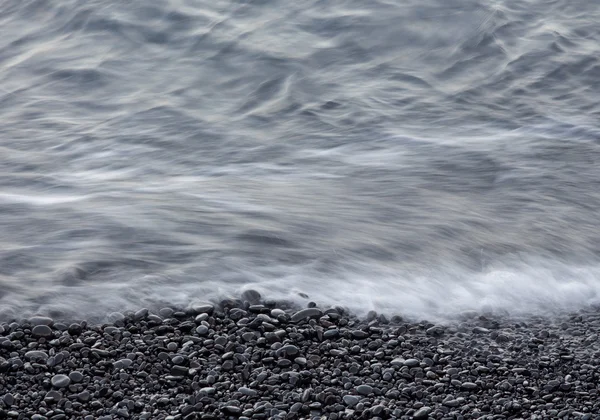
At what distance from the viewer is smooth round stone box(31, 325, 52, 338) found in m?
5.95

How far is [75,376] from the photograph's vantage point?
5.45m

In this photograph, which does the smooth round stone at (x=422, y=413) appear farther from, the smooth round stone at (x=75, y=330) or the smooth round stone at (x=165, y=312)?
the smooth round stone at (x=75, y=330)

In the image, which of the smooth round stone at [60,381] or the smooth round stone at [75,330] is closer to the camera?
the smooth round stone at [60,381]

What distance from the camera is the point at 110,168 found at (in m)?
9.65

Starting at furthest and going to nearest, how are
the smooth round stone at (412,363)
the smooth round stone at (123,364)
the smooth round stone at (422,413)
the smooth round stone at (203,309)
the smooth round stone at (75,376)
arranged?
1. the smooth round stone at (203,309)
2. the smooth round stone at (412,363)
3. the smooth round stone at (123,364)
4. the smooth round stone at (75,376)
5. the smooth round stone at (422,413)

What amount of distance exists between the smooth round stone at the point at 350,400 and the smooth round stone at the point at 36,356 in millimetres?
2156

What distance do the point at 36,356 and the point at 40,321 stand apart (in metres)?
0.55

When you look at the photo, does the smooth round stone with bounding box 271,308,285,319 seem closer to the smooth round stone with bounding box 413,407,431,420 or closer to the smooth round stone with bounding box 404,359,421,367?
the smooth round stone with bounding box 404,359,421,367

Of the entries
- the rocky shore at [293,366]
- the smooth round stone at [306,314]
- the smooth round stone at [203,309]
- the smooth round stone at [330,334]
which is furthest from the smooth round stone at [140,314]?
the smooth round stone at [330,334]

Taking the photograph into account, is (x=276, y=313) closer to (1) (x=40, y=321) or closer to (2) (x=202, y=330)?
(2) (x=202, y=330)

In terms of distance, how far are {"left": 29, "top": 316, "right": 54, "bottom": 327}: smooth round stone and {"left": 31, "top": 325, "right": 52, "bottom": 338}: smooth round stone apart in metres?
0.09

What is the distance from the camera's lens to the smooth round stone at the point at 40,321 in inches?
241

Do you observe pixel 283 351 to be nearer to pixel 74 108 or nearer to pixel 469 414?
pixel 469 414

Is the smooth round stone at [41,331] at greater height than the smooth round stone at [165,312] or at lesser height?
lesser
